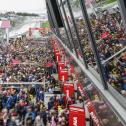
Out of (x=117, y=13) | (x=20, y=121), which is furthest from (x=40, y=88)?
(x=117, y=13)

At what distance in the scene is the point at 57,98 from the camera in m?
13.9

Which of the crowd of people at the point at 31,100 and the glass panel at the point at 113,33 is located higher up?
the glass panel at the point at 113,33

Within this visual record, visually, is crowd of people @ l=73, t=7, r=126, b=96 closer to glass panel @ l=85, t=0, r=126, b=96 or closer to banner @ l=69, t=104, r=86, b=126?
glass panel @ l=85, t=0, r=126, b=96

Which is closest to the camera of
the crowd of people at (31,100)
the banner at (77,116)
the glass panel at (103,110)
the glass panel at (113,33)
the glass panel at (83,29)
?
the glass panel at (113,33)

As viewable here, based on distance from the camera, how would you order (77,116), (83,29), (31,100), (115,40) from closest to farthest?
1. (115,40)
2. (83,29)
3. (77,116)
4. (31,100)

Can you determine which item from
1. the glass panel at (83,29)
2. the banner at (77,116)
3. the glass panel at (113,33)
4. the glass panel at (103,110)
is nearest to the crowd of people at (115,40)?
the glass panel at (113,33)

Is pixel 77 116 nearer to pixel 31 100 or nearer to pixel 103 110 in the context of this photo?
pixel 103 110

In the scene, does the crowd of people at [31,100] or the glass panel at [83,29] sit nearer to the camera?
the glass panel at [83,29]

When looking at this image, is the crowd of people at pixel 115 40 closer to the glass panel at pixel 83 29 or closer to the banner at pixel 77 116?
the glass panel at pixel 83 29

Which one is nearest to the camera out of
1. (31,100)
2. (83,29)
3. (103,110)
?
(103,110)

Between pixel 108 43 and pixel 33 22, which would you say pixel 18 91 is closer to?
pixel 108 43

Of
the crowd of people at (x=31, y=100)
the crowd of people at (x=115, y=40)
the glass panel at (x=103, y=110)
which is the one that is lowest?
the crowd of people at (x=31, y=100)

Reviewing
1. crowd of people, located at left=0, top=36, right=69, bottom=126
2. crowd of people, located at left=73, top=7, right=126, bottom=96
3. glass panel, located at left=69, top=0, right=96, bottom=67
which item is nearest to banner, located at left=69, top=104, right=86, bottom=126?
glass panel, located at left=69, top=0, right=96, bottom=67

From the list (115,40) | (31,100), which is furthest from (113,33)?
(31,100)
